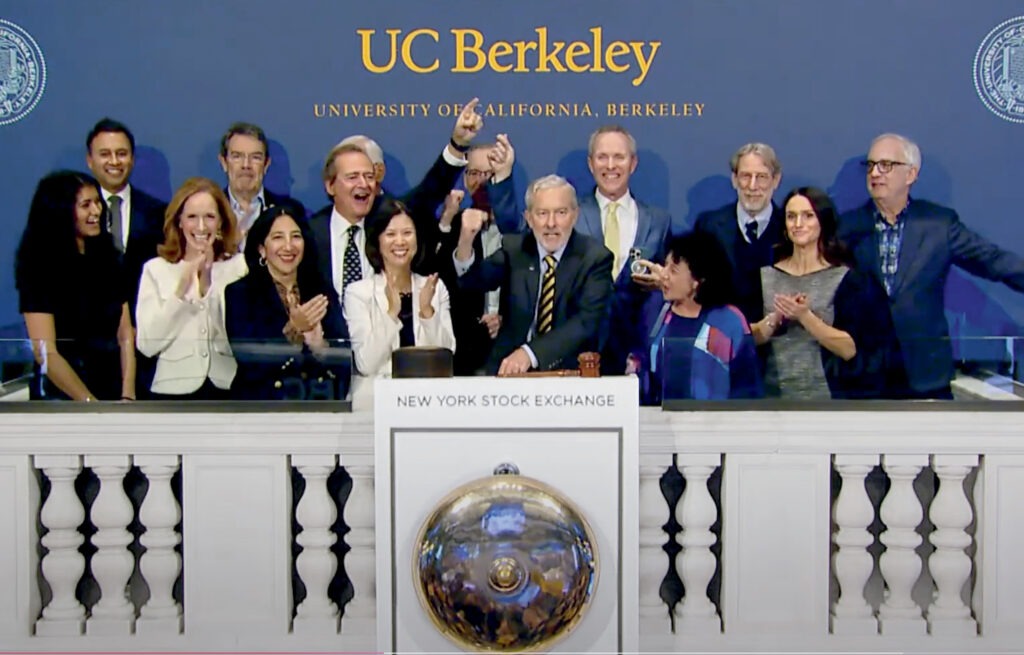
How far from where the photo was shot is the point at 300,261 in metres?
3.77

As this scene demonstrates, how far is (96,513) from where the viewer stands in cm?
313

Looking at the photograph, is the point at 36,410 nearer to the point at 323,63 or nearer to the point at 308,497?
the point at 308,497

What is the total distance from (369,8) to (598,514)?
187 cm

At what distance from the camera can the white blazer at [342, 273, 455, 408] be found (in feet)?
12.3

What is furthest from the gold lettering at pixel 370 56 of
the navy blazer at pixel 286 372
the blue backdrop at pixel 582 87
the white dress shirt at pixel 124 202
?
the navy blazer at pixel 286 372

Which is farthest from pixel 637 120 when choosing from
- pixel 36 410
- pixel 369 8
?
pixel 36 410

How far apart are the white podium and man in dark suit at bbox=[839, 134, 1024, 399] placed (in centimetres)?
138

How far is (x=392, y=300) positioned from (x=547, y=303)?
1.65 ft

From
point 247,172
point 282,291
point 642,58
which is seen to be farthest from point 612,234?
point 247,172

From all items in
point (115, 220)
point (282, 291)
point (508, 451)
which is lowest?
point (508, 451)

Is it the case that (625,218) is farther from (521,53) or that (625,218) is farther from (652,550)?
(652,550)

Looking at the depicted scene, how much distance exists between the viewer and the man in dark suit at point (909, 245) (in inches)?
146

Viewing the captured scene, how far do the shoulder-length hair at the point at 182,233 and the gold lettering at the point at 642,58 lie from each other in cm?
137

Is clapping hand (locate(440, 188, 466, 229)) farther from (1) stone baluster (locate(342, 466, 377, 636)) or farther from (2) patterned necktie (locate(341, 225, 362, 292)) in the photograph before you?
(1) stone baluster (locate(342, 466, 377, 636))
